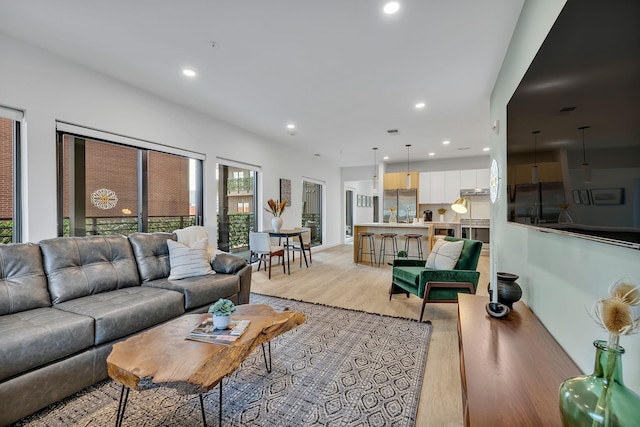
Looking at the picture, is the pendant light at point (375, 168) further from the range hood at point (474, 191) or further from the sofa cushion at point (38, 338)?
the sofa cushion at point (38, 338)

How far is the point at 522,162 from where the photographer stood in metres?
1.66

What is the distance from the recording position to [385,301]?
12.6ft

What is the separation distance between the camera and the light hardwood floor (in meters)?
1.86

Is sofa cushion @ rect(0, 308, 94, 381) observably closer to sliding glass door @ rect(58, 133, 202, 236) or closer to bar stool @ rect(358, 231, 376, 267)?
sliding glass door @ rect(58, 133, 202, 236)

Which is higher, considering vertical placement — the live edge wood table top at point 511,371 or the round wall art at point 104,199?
the round wall art at point 104,199

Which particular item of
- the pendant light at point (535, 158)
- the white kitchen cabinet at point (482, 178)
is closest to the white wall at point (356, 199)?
the white kitchen cabinet at point (482, 178)

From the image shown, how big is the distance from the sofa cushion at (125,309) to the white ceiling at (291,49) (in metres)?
2.35

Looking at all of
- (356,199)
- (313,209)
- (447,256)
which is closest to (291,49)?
(447,256)

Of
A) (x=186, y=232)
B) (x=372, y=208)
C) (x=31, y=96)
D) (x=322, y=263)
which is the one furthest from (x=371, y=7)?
(x=372, y=208)

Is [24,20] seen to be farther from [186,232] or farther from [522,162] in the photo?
[522,162]

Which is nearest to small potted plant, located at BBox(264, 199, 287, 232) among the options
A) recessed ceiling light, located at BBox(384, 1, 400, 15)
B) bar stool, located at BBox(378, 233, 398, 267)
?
bar stool, located at BBox(378, 233, 398, 267)

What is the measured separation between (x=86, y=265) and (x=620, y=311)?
3475mm

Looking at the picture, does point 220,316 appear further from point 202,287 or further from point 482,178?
point 482,178

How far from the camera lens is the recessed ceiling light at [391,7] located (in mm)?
2158
